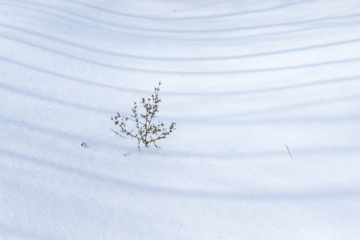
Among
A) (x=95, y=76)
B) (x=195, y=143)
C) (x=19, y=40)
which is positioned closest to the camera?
(x=195, y=143)

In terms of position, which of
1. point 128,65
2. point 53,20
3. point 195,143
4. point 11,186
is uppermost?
point 53,20

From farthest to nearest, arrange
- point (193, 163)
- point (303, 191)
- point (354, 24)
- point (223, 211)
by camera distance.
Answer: point (354, 24), point (193, 163), point (303, 191), point (223, 211)

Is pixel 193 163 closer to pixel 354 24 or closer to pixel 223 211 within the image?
pixel 223 211

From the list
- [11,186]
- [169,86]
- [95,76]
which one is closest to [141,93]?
[169,86]

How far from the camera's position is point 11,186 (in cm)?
176

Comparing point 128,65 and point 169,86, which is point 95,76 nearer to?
point 128,65

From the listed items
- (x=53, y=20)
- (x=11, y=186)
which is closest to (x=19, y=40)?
(x=53, y=20)

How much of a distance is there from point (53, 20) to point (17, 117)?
212 centimetres

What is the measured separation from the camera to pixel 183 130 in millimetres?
2414

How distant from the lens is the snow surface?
1644mm

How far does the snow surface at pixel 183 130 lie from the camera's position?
164 cm

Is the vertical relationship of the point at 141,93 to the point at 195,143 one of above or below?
above

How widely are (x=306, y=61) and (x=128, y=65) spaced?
173cm

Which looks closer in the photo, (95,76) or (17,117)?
(17,117)
